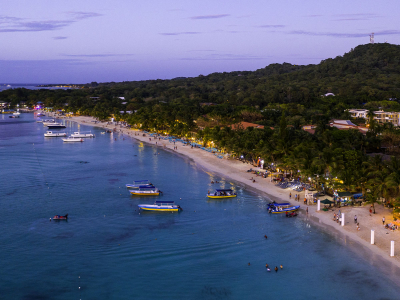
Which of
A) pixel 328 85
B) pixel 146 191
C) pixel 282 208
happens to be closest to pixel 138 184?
pixel 146 191

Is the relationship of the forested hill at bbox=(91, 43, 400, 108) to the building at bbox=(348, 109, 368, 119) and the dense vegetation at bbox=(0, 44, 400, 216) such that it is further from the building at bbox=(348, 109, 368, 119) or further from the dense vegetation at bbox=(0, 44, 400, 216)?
the building at bbox=(348, 109, 368, 119)

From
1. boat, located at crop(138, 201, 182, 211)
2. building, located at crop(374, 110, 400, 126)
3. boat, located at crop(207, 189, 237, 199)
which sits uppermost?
building, located at crop(374, 110, 400, 126)

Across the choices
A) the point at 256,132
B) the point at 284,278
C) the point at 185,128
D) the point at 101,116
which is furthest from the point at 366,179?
the point at 101,116

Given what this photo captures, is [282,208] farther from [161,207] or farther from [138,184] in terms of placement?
[138,184]

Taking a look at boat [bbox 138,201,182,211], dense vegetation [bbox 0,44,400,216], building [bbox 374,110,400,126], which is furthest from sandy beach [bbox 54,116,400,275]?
building [bbox 374,110,400,126]

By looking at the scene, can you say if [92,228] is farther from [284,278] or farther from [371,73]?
[371,73]
